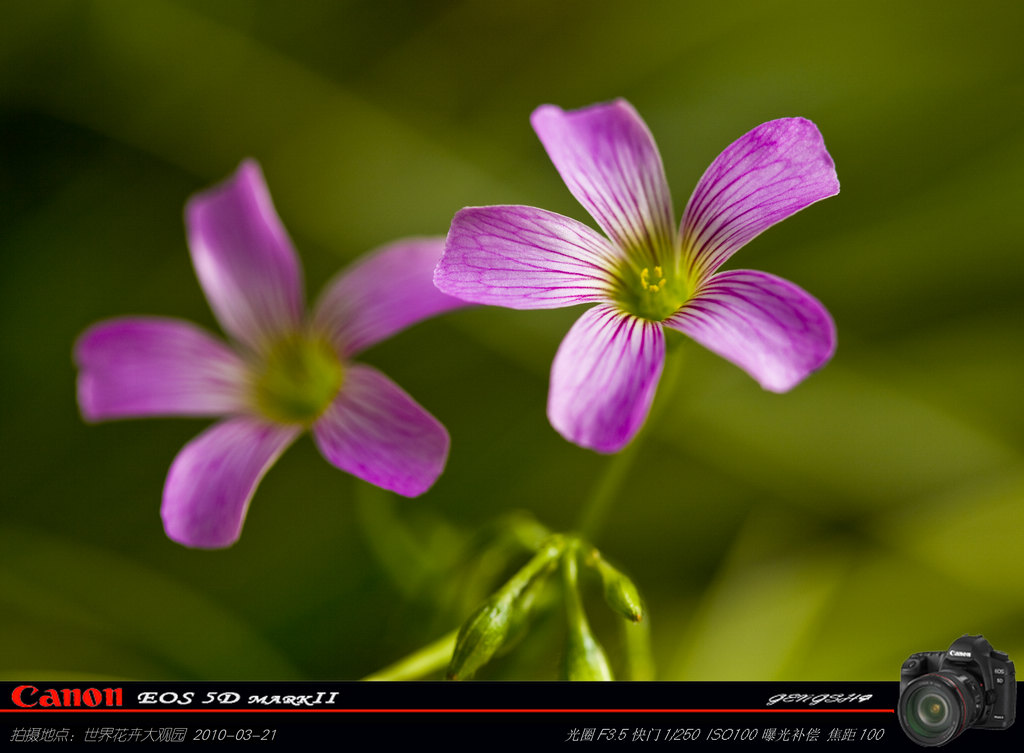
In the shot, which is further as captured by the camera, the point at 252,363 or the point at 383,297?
the point at 252,363

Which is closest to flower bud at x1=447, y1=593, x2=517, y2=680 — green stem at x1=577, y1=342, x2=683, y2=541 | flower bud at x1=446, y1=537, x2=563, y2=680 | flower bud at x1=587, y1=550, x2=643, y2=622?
flower bud at x1=446, y1=537, x2=563, y2=680

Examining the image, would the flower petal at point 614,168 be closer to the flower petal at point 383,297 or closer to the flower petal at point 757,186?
the flower petal at point 757,186

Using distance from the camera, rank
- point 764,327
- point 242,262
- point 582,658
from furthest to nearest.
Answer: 1. point 242,262
2. point 582,658
3. point 764,327
